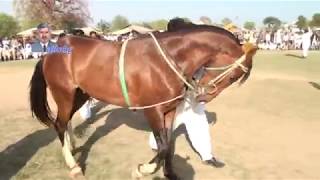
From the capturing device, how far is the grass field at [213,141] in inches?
246

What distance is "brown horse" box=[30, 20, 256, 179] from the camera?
17.7ft

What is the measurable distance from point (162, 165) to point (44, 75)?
6.89 ft

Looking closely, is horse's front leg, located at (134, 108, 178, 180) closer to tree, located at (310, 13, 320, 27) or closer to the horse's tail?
the horse's tail

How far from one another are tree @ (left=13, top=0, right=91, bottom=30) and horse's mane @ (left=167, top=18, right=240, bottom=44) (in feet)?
143

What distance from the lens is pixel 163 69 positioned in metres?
5.40

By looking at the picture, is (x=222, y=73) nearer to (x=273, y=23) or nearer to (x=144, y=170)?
(x=144, y=170)

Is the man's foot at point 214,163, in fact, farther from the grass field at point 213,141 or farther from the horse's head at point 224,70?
the horse's head at point 224,70

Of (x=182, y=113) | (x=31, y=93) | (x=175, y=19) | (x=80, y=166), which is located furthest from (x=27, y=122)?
(x=175, y=19)

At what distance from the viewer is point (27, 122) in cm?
923

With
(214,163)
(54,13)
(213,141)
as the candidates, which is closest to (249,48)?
(214,163)

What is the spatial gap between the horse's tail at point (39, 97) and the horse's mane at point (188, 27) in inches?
84.1

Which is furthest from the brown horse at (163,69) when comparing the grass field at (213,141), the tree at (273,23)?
the tree at (273,23)

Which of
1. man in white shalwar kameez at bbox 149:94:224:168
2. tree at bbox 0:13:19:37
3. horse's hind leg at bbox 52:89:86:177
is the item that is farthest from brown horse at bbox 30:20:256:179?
tree at bbox 0:13:19:37

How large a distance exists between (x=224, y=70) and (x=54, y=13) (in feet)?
167
